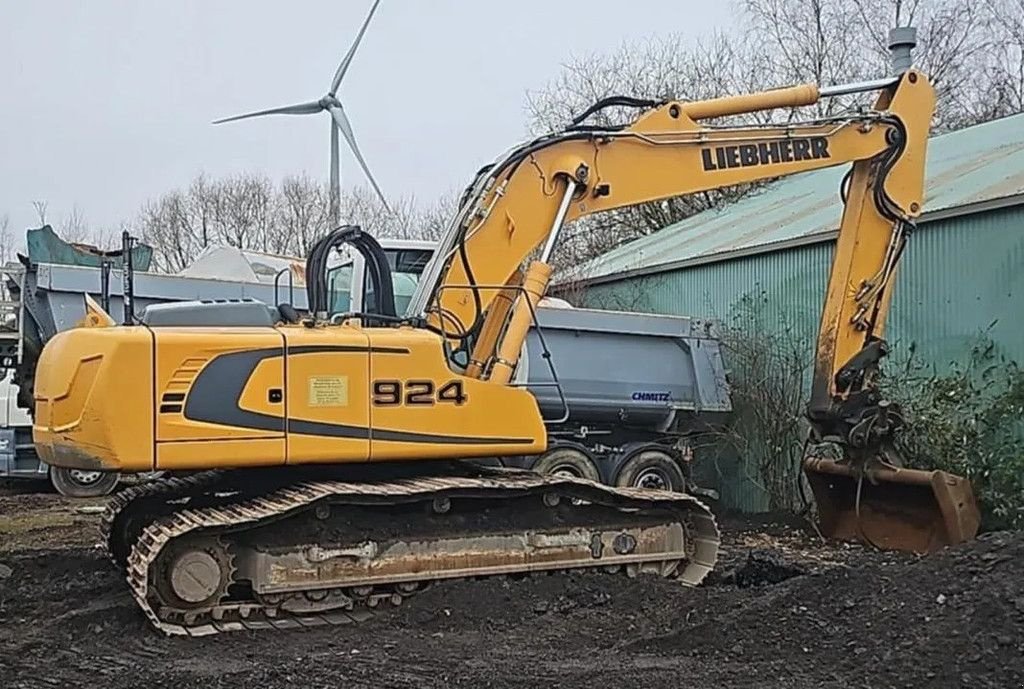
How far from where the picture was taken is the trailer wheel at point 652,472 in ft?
41.8

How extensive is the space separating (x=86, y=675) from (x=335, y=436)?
6.09 ft

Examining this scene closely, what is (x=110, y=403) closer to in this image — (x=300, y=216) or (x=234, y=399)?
(x=234, y=399)

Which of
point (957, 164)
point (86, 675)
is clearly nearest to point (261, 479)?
point (86, 675)

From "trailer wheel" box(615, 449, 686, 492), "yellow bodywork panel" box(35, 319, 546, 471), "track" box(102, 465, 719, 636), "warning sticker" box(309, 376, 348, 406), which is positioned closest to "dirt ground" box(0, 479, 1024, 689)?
"track" box(102, 465, 719, 636)

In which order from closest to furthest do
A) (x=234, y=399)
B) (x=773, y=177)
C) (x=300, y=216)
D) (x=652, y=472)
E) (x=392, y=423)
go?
1. (x=234, y=399)
2. (x=392, y=423)
3. (x=773, y=177)
4. (x=652, y=472)
5. (x=300, y=216)

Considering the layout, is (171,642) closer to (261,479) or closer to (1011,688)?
(261,479)

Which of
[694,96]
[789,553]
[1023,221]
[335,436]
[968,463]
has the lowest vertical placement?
[789,553]

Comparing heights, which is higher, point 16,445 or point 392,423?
point 392,423

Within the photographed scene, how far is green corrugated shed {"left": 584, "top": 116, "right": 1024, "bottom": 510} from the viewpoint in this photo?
429 inches

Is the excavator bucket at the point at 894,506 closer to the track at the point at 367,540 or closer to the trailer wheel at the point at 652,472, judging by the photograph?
the track at the point at 367,540

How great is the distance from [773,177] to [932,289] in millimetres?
3519

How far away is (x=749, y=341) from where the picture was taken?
13672 millimetres

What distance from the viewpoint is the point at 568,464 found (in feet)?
40.8

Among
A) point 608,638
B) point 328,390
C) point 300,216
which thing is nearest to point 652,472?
point 608,638
